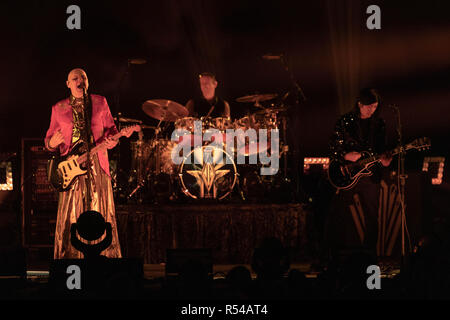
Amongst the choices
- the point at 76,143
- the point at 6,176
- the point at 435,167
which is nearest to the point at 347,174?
the point at 435,167

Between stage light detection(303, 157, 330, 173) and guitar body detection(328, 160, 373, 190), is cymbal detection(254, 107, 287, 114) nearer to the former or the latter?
stage light detection(303, 157, 330, 173)

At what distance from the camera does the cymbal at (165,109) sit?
8.19 m

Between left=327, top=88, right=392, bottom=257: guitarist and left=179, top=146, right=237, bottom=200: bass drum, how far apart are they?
174 centimetres

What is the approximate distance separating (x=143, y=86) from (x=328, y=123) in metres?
3.00

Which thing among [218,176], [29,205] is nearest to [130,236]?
[218,176]

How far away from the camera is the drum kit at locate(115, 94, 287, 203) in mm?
8062

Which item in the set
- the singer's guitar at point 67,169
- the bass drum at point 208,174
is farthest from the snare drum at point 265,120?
the singer's guitar at point 67,169

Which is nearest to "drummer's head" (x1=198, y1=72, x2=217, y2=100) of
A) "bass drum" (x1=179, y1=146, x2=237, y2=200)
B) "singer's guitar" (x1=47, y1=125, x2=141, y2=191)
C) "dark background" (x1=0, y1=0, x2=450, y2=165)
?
"dark background" (x1=0, y1=0, x2=450, y2=165)

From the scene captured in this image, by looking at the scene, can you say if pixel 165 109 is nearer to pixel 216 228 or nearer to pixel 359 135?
pixel 216 228

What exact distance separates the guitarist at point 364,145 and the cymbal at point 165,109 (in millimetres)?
2417

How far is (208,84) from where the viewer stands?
8.50 m

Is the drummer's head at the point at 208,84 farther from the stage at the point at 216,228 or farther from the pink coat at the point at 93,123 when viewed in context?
the pink coat at the point at 93,123

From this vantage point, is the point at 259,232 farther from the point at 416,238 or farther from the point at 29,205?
the point at 29,205

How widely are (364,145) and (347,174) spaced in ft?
1.26
